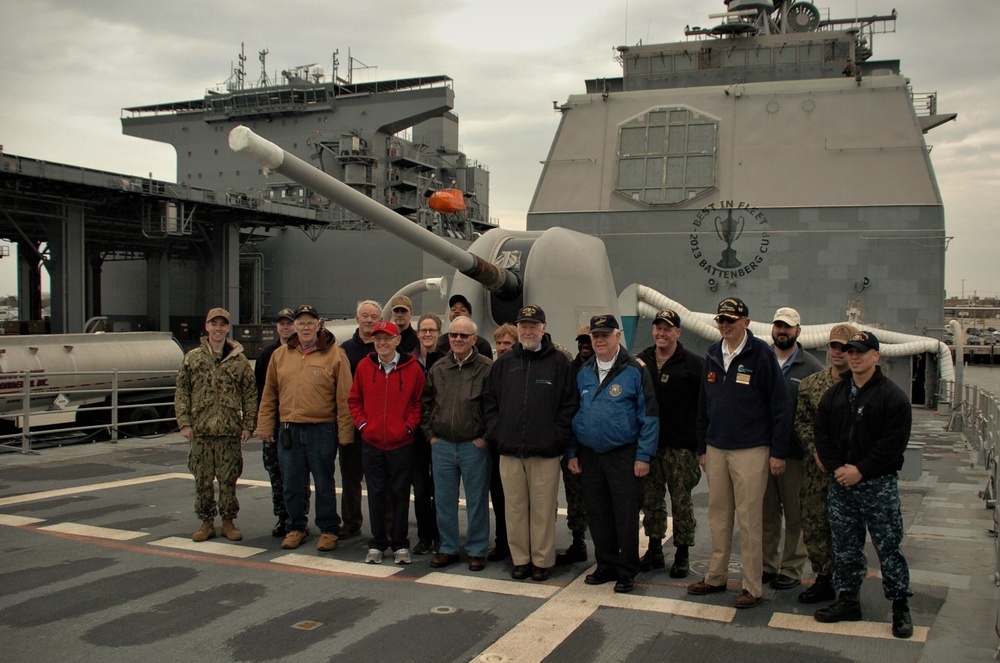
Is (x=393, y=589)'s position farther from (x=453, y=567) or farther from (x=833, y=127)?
(x=833, y=127)

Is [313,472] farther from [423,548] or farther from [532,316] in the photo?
[532,316]

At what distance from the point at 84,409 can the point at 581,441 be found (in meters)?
7.44

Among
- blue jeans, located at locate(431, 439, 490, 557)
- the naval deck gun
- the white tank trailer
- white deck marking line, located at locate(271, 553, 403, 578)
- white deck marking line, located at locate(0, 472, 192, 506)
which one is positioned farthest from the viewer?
the white tank trailer

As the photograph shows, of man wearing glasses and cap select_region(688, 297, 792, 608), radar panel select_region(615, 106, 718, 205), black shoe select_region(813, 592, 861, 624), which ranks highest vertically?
radar panel select_region(615, 106, 718, 205)

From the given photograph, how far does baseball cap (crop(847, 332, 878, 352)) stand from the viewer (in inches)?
158

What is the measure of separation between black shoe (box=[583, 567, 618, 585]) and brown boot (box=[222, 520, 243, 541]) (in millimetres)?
Result: 2402

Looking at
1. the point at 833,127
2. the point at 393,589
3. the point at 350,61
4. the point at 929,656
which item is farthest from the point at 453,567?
the point at 350,61

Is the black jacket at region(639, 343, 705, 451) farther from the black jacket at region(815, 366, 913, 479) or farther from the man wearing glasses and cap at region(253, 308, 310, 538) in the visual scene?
the man wearing glasses and cap at region(253, 308, 310, 538)

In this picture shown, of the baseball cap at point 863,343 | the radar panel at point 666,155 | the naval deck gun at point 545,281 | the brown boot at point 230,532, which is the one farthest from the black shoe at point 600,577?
the radar panel at point 666,155

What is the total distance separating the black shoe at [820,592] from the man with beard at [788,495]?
0.27m

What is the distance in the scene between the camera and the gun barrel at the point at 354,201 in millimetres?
4875

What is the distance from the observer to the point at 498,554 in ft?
17.7

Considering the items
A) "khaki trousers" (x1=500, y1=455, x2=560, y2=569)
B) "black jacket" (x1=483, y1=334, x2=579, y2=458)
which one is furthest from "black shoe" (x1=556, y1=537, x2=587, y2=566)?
"black jacket" (x1=483, y1=334, x2=579, y2=458)

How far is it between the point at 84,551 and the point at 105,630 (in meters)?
1.56
